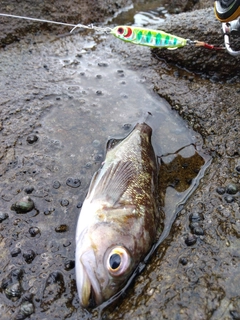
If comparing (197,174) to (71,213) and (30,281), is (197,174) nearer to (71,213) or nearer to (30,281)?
(71,213)

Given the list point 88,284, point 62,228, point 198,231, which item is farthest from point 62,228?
point 198,231

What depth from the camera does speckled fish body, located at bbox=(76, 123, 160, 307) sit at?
2.99 meters

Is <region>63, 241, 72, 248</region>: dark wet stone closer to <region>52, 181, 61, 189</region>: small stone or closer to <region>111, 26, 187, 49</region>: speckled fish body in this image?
<region>52, 181, 61, 189</region>: small stone

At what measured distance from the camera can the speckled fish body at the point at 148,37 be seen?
491 centimetres

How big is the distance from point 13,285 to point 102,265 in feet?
3.06

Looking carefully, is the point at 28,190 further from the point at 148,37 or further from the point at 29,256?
the point at 148,37

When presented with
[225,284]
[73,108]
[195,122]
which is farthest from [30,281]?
[195,122]

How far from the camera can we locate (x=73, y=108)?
5098 mm

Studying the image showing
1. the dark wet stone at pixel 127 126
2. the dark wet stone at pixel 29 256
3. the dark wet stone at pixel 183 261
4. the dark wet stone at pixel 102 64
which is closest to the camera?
the dark wet stone at pixel 183 261

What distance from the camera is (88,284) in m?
2.95

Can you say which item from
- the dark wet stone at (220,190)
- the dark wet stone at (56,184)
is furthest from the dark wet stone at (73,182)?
the dark wet stone at (220,190)

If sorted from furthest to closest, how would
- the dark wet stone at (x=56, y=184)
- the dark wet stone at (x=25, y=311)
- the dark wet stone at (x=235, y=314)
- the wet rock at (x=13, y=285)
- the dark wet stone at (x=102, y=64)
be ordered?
the dark wet stone at (x=102, y=64), the dark wet stone at (x=56, y=184), the wet rock at (x=13, y=285), the dark wet stone at (x=25, y=311), the dark wet stone at (x=235, y=314)

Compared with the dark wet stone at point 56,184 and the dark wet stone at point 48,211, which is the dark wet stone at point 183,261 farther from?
the dark wet stone at point 56,184

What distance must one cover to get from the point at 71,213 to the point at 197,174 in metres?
1.79
